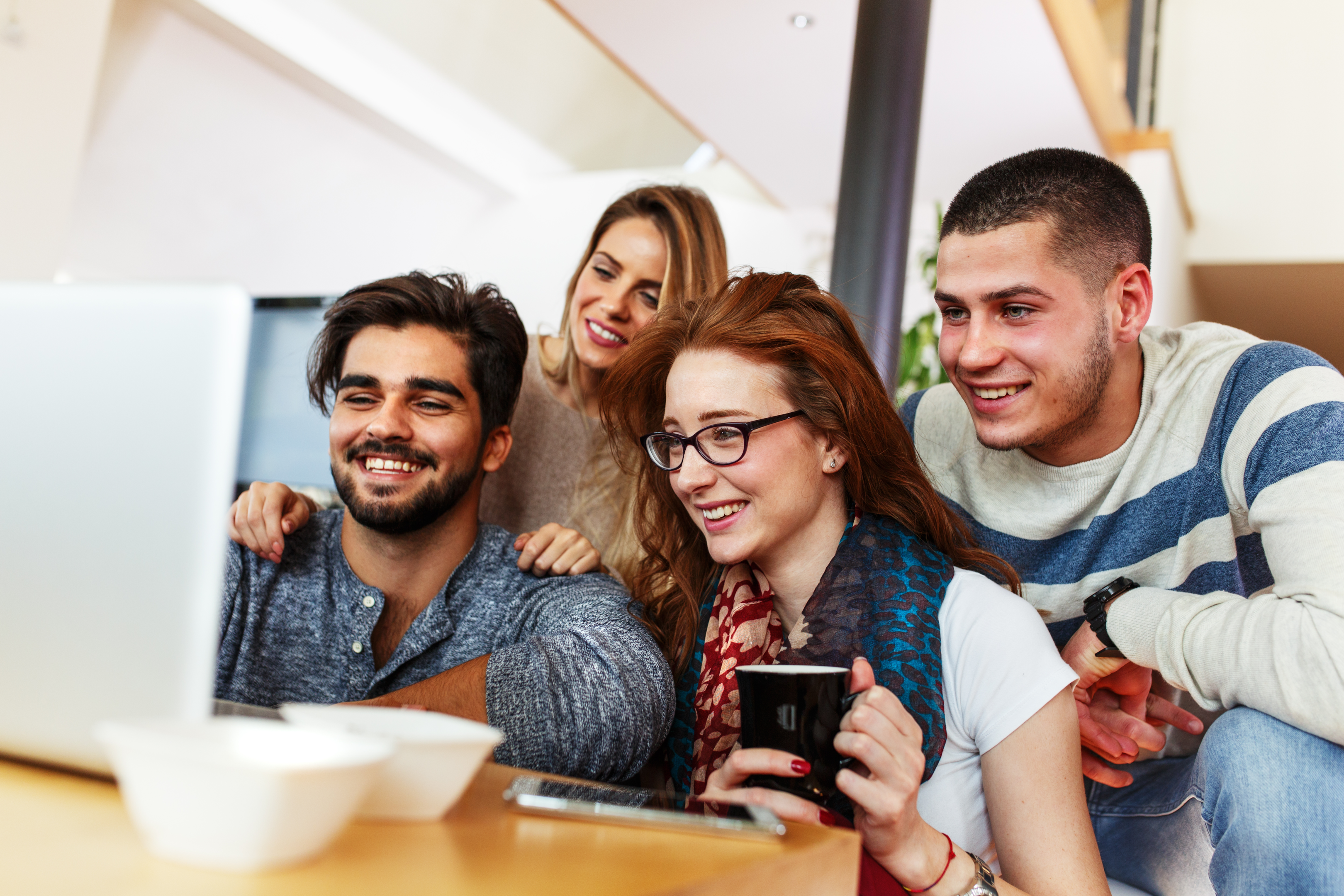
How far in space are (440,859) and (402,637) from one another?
1150 mm

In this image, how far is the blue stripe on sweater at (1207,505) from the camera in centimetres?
142

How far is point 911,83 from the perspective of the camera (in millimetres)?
2768

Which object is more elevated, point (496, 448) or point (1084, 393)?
point (1084, 393)

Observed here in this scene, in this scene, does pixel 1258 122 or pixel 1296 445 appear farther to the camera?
pixel 1258 122

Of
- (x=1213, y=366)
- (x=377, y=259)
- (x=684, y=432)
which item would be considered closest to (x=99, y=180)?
(x=377, y=259)

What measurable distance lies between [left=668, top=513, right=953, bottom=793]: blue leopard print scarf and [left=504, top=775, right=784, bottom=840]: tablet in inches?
23.6

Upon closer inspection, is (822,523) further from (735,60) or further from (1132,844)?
(735,60)

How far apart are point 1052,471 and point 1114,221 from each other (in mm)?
416

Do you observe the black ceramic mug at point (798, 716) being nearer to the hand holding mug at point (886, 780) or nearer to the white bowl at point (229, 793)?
the hand holding mug at point (886, 780)

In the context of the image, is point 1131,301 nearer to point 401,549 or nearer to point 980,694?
point 980,694

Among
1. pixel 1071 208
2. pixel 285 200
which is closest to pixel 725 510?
pixel 1071 208

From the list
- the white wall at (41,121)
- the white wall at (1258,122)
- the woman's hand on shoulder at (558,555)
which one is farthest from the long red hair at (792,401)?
the white wall at (1258,122)

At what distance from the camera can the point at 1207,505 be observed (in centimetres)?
159

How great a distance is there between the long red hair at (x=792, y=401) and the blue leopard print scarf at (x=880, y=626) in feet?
0.18
